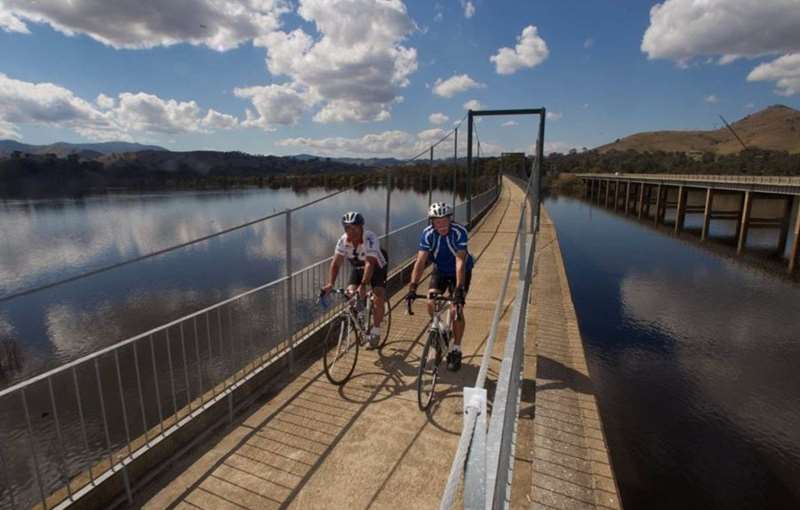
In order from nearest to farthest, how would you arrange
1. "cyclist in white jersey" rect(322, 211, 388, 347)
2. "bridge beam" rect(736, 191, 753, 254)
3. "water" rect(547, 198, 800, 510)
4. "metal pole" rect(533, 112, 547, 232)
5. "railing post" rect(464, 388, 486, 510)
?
"railing post" rect(464, 388, 486, 510)
"cyclist in white jersey" rect(322, 211, 388, 347)
"water" rect(547, 198, 800, 510)
"metal pole" rect(533, 112, 547, 232)
"bridge beam" rect(736, 191, 753, 254)

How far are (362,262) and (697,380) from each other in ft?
39.5

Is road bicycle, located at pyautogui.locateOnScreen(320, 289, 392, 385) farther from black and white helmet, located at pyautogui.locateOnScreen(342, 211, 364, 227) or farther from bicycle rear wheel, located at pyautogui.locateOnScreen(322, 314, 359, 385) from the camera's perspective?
black and white helmet, located at pyautogui.locateOnScreen(342, 211, 364, 227)

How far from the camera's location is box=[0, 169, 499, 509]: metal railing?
10.8ft

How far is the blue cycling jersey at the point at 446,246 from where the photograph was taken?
4.80 meters

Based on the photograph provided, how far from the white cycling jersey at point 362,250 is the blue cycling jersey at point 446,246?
1.84 feet

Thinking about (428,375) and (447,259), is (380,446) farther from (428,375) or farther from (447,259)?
(447,259)

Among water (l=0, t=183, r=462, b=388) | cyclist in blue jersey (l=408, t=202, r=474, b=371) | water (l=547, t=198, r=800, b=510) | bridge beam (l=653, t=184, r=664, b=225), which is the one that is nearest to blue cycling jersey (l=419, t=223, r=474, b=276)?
cyclist in blue jersey (l=408, t=202, r=474, b=371)

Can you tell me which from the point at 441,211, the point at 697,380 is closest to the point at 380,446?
Answer: the point at 441,211

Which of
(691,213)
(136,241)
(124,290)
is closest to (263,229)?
(136,241)

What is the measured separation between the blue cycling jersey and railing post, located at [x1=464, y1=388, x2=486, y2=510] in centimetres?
322

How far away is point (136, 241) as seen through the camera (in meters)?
32.1

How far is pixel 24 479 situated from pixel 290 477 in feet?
38.0

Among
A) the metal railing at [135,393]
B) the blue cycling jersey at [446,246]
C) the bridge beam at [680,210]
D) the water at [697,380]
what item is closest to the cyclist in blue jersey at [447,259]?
the blue cycling jersey at [446,246]

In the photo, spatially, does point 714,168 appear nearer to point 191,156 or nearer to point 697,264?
point 697,264
